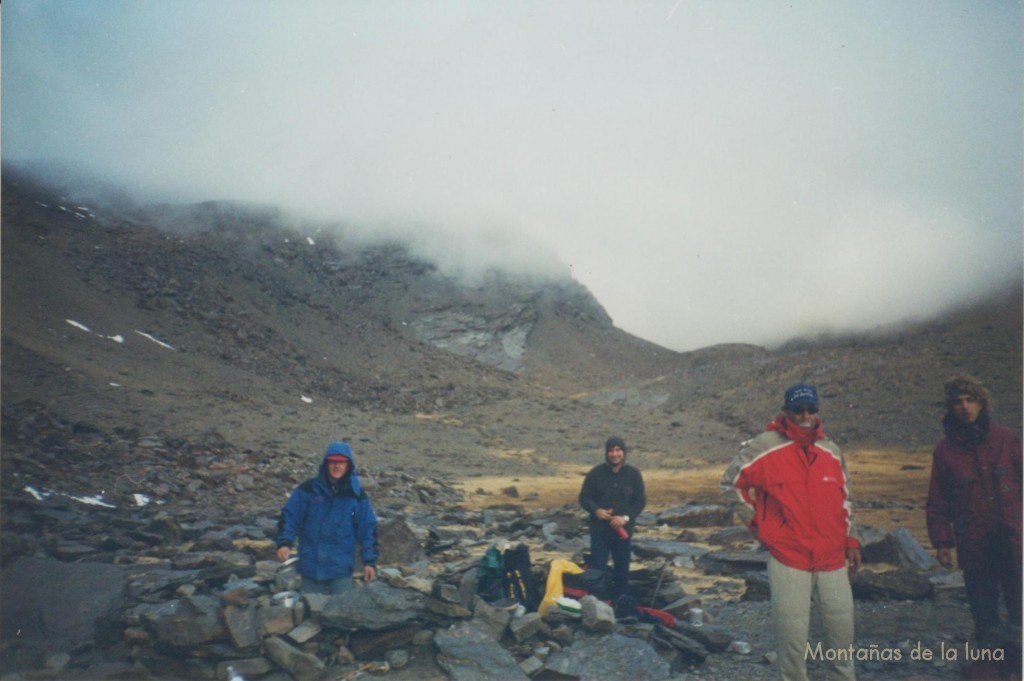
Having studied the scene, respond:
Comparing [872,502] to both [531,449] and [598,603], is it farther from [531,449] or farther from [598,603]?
[531,449]

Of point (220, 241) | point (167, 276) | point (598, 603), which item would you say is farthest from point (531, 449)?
point (220, 241)

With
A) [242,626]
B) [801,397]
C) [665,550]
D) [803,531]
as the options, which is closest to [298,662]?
[242,626]

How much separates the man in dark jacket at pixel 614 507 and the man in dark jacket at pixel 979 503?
2.31m

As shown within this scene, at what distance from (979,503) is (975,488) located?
0.09 meters

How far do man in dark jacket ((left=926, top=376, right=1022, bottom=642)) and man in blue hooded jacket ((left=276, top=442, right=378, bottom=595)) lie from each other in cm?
377

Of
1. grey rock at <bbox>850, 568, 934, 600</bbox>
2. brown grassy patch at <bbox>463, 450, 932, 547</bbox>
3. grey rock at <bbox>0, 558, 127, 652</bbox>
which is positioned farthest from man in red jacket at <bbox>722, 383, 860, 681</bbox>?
brown grassy patch at <bbox>463, 450, 932, 547</bbox>

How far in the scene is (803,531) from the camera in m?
3.72

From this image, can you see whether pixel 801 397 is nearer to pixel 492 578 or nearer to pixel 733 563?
pixel 492 578

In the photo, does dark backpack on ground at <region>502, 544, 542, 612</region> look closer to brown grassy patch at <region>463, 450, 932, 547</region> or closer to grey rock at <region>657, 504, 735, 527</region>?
grey rock at <region>657, 504, 735, 527</region>

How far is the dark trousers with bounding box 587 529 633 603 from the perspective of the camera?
19.8 feet

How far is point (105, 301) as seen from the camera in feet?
110

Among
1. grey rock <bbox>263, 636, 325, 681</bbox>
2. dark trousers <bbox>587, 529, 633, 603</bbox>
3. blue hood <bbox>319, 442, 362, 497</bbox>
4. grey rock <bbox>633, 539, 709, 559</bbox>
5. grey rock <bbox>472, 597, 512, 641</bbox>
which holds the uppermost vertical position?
blue hood <bbox>319, 442, 362, 497</bbox>

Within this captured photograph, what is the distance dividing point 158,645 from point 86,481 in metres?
7.71

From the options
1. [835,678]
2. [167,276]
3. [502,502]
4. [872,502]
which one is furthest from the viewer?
[167,276]
